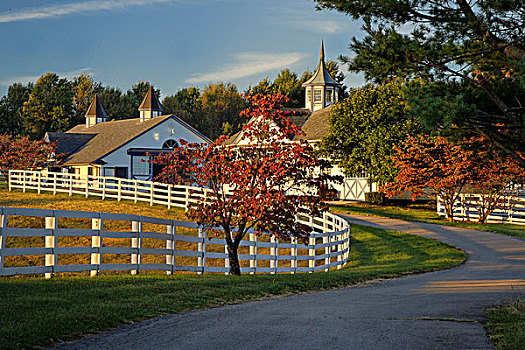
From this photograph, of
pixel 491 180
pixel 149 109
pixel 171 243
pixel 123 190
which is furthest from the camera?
pixel 149 109

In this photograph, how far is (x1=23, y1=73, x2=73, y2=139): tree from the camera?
9419 centimetres

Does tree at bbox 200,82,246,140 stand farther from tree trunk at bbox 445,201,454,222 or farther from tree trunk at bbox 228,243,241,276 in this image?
tree trunk at bbox 228,243,241,276

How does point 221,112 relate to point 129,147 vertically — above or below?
above

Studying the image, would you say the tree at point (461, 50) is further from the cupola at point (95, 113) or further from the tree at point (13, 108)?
the tree at point (13, 108)

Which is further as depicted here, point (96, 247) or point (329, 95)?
point (329, 95)

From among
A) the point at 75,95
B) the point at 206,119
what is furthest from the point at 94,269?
the point at 75,95

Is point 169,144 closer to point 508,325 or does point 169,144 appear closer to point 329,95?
point 329,95

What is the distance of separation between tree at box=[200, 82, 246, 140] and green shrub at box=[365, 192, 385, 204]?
5393cm

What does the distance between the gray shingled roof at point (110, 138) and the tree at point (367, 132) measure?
461 inches

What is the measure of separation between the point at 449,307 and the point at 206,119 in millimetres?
93273

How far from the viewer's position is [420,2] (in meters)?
11.7

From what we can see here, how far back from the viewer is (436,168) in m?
34.6

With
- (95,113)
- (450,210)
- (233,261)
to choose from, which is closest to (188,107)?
(95,113)

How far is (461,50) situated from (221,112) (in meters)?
92.2
